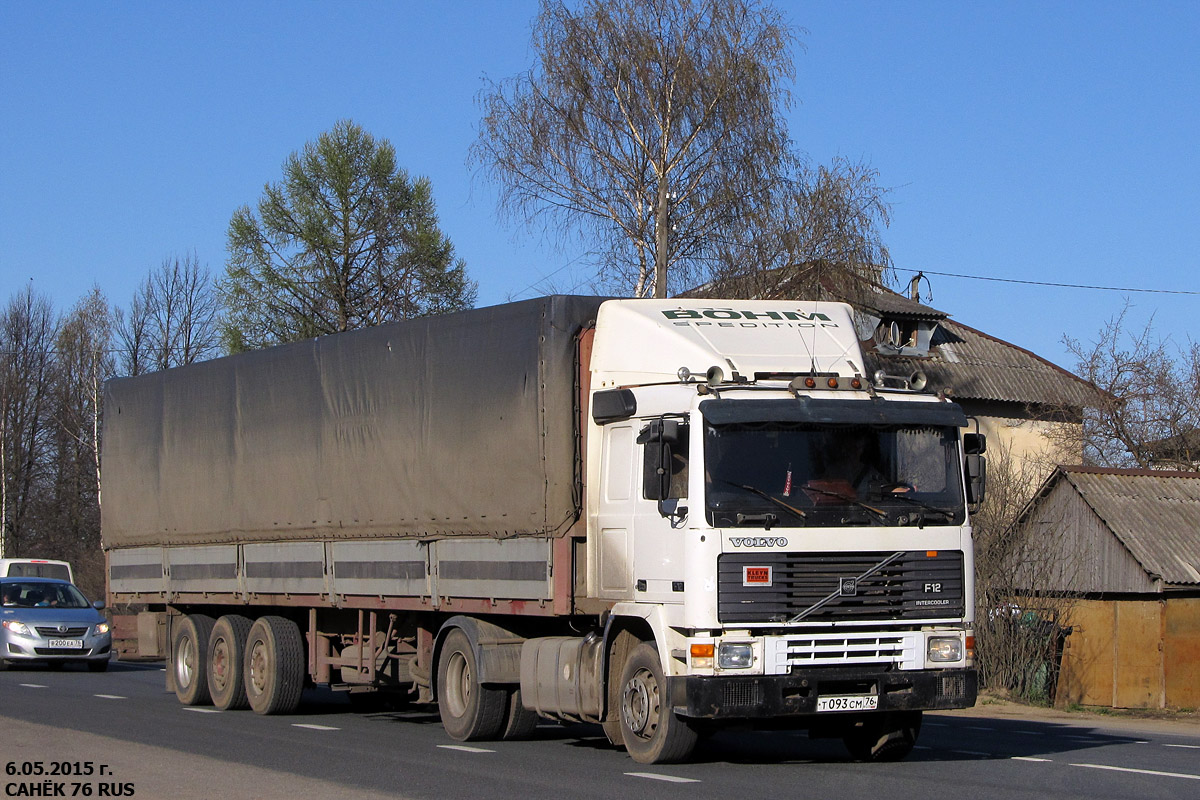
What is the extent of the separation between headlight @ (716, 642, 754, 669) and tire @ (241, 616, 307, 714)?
761cm

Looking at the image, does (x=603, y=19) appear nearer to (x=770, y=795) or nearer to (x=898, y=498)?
(x=898, y=498)

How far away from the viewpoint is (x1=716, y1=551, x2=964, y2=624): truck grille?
10414mm

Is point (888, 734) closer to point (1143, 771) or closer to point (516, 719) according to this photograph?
point (1143, 771)

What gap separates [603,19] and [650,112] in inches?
85.1

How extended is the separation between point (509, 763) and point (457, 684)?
6.79 ft

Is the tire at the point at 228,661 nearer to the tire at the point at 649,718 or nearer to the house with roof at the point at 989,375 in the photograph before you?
the tire at the point at 649,718

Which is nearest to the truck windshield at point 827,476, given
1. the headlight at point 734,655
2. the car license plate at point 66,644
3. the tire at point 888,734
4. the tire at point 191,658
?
the headlight at point 734,655

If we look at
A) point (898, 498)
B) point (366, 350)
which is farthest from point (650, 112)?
point (898, 498)

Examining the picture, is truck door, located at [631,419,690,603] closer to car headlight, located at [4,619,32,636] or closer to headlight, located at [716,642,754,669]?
headlight, located at [716,642,754,669]

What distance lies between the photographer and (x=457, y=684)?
13.7 metres

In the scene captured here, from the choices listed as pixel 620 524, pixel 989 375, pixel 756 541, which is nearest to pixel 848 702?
pixel 756 541

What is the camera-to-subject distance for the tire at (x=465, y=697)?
13.2m

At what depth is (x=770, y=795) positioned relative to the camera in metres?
9.62

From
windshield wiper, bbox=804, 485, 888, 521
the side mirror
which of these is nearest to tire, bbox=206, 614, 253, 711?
windshield wiper, bbox=804, 485, 888, 521
